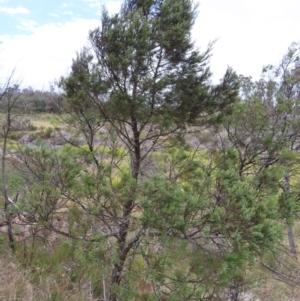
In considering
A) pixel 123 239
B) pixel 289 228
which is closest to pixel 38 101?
pixel 289 228

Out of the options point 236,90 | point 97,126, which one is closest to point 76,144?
point 97,126

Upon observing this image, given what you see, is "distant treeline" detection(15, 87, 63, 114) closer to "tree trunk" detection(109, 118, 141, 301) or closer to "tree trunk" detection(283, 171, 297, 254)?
"tree trunk" detection(109, 118, 141, 301)

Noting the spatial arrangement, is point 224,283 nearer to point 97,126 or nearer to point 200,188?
point 200,188

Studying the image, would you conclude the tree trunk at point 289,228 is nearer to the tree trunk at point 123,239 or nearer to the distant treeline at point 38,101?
the tree trunk at point 123,239

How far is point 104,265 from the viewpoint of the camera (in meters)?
2.61

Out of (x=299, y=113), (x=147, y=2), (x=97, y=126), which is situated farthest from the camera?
(x=299, y=113)

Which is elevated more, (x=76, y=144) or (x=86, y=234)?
(x=76, y=144)

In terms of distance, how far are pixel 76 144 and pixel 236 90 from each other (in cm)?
190

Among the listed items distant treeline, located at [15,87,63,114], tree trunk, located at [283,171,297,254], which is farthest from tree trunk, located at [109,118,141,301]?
tree trunk, located at [283,171,297,254]

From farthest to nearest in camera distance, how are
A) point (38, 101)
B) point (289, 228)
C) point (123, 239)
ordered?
point (38, 101), point (289, 228), point (123, 239)

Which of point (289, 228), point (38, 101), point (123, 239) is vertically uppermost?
point (38, 101)

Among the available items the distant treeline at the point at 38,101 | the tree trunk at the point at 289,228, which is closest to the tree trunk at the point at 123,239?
the distant treeline at the point at 38,101

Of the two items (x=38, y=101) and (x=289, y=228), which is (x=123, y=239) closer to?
(x=289, y=228)

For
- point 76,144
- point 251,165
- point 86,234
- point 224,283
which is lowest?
point 224,283
